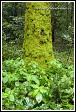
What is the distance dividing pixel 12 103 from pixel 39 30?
204cm

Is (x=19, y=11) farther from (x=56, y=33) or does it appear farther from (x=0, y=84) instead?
(x=0, y=84)

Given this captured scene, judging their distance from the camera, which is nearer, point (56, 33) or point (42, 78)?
point (42, 78)

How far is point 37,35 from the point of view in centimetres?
528

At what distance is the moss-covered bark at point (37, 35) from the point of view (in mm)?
5262

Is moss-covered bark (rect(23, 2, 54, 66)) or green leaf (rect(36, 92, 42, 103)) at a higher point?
moss-covered bark (rect(23, 2, 54, 66))

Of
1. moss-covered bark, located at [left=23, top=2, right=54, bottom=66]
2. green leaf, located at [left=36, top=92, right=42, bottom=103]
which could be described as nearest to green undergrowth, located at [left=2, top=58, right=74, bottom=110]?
green leaf, located at [left=36, top=92, right=42, bottom=103]

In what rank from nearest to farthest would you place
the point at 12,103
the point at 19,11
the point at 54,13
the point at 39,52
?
the point at 12,103, the point at 39,52, the point at 54,13, the point at 19,11

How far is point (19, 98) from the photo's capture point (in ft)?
12.6

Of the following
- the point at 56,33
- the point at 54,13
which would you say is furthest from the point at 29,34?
the point at 56,33

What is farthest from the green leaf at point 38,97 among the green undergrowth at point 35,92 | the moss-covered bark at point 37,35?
the moss-covered bark at point 37,35

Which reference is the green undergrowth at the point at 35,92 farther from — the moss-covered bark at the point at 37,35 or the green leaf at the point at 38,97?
the moss-covered bark at the point at 37,35

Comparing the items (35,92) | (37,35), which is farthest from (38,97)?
(37,35)

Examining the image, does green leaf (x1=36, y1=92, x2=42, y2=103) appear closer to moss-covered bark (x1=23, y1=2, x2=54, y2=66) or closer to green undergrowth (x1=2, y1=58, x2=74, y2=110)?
green undergrowth (x1=2, y1=58, x2=74, y2=110)

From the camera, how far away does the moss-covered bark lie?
5262mm
